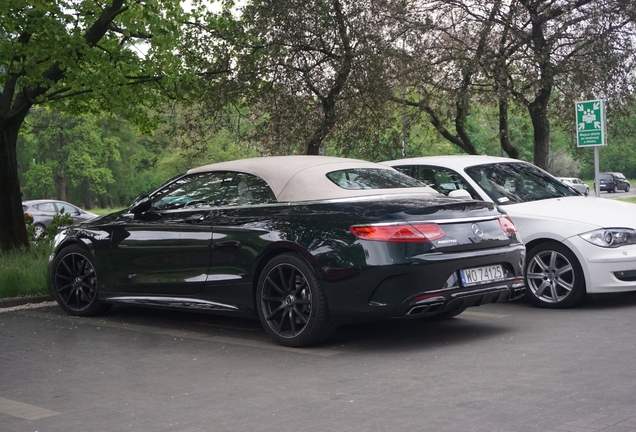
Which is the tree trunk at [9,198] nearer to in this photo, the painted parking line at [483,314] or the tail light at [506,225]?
the painted parking line at [483,314]

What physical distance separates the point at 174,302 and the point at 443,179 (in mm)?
3626

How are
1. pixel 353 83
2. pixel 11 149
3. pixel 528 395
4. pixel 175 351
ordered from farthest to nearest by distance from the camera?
pixel 353 83 < pixel 11 149 < pixel 175 351 < pixel 528 395

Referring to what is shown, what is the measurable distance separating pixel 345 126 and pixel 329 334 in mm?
11627

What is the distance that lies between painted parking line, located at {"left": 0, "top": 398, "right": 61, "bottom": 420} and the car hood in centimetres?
548

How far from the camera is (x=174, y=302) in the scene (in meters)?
8.26

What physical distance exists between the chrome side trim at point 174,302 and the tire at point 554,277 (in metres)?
3.24

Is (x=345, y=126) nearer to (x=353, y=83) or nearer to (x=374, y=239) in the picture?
(x=353, y=83)

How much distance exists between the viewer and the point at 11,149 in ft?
49.2

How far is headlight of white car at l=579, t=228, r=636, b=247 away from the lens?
8844 millimetres

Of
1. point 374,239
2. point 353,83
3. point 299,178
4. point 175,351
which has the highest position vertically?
point 353,83

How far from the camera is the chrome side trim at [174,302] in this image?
7.91m

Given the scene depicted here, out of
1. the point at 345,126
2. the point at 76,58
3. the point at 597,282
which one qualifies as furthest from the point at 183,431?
the point at 345,126

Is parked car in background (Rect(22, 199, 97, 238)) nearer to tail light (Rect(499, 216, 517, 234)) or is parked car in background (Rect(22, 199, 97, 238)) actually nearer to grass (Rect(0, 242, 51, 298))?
grass (Rect(0, 242, 51, 298))

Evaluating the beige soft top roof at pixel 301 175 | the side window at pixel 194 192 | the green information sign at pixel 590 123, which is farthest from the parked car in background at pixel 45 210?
the beige soft top roof at pixel 301 175
